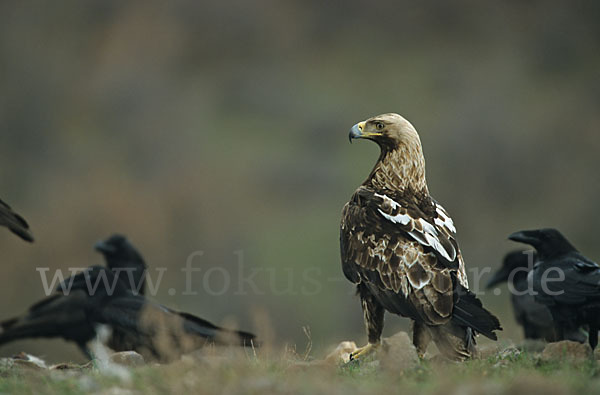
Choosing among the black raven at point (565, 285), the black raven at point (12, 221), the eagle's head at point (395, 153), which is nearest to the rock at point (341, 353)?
the eagle's head at point (395, 153)

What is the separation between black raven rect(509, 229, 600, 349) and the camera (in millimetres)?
6336

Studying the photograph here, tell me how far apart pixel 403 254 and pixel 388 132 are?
3.92 feet

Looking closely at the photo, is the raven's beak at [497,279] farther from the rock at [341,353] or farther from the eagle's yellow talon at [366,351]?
the eagle's yellow talon at [366,351]

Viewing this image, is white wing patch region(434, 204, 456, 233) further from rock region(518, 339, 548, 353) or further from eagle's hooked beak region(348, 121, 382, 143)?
rock region(518, 339, 548, 353)

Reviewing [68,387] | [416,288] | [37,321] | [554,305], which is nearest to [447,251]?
[416,288]

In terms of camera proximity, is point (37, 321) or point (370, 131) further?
point (37, 321)

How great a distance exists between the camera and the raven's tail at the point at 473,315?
5.49 meters

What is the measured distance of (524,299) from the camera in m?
9.08

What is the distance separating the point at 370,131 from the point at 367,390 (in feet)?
10.0

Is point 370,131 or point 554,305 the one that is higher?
point 370,131

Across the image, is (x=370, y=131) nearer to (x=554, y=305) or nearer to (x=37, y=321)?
(x=554, y=305)

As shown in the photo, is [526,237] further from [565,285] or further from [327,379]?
[327,379]

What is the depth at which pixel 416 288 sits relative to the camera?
5.86m

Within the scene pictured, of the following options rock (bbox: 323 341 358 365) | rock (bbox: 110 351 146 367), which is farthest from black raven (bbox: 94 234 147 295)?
rock (bbox: 323 341 358 365)
